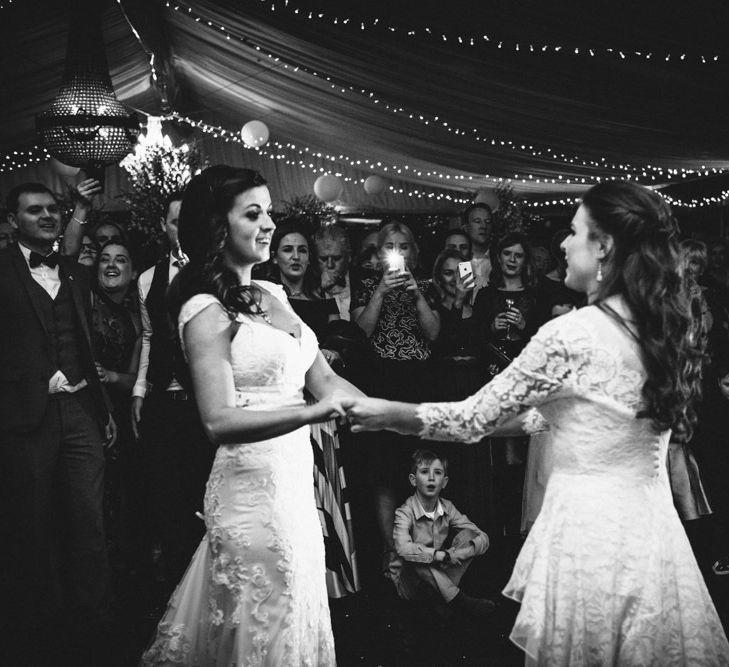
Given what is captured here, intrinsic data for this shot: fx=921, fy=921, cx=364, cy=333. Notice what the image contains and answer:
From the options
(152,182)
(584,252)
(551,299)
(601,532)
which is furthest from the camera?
(152,182)

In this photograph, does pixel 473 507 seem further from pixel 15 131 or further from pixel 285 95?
pixel 15 131

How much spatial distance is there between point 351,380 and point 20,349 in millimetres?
1572

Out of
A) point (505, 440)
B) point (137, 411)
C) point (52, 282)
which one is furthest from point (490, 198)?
point (52, 282)

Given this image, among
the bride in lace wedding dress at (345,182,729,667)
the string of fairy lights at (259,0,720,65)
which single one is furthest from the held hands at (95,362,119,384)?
the bride in lace wedding dress at (345,182,729,667)

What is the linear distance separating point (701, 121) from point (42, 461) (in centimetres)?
544

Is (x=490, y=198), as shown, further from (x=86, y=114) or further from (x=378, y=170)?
(x=86, y=114)

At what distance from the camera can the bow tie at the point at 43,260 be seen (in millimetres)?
4164

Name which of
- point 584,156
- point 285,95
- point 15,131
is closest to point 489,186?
point 584,156

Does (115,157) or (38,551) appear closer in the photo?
(38,551)

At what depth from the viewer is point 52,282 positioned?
4215 millimetres

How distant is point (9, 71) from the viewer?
727 centimetres

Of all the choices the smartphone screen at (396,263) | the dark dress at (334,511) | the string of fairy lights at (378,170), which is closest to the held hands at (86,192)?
the dark dress at (334,511)

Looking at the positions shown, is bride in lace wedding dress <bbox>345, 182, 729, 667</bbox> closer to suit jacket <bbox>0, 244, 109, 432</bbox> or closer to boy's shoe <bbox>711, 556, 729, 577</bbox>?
suit jacket <bbox>0, 244, 109, 432</bbox>

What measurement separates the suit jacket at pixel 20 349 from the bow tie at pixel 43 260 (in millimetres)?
39
